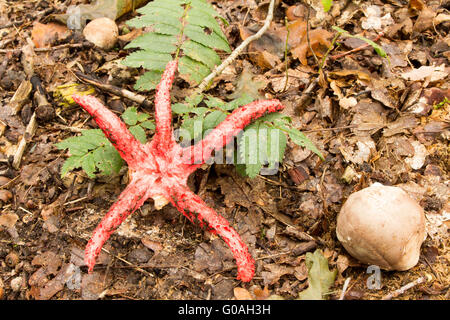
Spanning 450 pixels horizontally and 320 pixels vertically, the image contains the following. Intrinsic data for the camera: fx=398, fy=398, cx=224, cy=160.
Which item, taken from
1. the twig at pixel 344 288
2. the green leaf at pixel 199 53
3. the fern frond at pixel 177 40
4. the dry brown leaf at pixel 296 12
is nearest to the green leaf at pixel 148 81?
the fern frond at pixel 177 40

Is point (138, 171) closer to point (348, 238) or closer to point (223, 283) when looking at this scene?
point (223, 283)

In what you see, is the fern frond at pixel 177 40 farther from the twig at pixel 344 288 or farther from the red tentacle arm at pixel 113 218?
the twig at pixel 344 288

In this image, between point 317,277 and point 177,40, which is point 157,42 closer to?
point 177,40

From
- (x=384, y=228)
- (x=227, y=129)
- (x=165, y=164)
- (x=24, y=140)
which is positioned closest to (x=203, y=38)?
(x=227, y=129)

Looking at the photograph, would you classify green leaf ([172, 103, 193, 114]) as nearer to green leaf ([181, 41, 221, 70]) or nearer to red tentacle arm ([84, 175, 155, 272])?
green leaf ([181, 41, 221, 70])

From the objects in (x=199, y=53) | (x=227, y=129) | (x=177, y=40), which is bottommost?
(x=227, y=129)

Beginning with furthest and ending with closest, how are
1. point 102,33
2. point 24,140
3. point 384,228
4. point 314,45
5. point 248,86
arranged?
point 102,33
point 314,45
point 248,86
point 24,140
point 384,228
